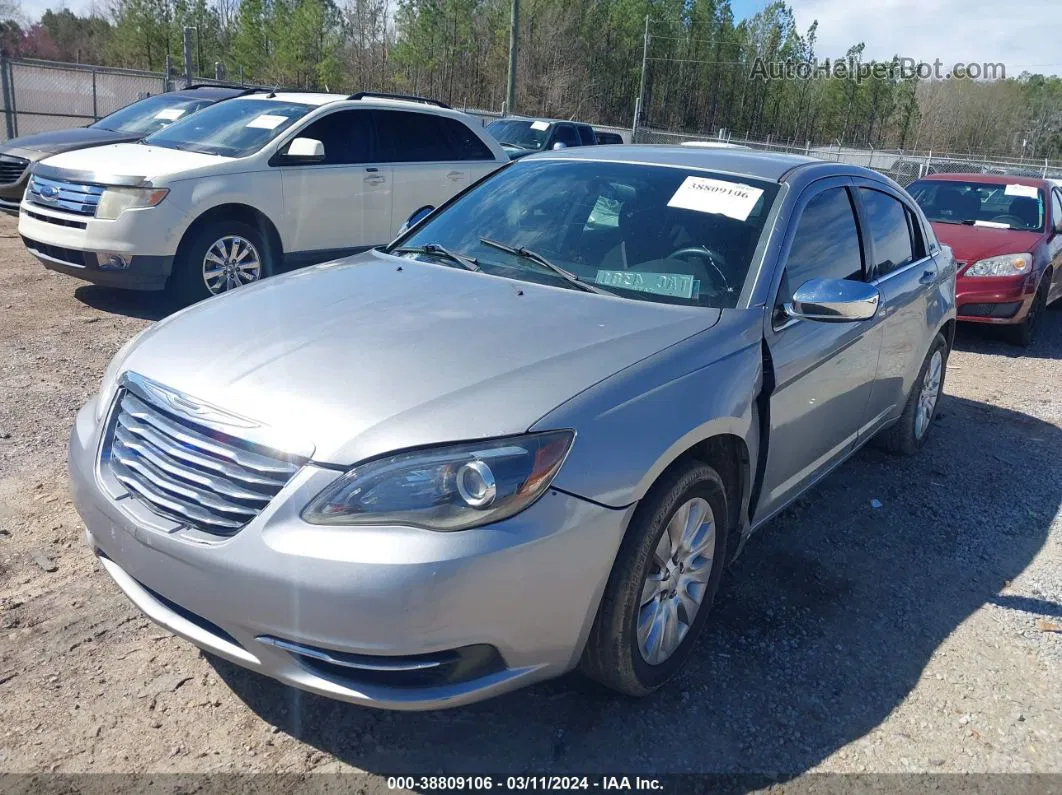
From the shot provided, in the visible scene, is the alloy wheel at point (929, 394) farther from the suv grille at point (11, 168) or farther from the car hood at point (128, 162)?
the suv grille at point (11, 168)

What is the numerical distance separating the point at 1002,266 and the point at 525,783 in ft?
25.0

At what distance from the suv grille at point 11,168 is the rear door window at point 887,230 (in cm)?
900

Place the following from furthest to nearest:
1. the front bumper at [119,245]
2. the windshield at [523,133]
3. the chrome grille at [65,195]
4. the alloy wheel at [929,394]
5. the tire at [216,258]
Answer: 1. the windshield at [523,133]
2. the tire at [216,258]
3. the chrome grille at [65,195]
4. the front bumper at [119,245]
5. the alloy wheel at [929,394]

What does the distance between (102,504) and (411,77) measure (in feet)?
174

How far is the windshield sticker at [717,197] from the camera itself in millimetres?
3453

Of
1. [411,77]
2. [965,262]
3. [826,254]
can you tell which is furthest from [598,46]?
[826,254]

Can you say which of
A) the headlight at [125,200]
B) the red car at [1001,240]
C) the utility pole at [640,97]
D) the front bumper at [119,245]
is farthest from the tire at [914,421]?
the utility pole at [640,97]

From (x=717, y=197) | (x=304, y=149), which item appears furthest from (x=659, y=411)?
(x=304, y=149)

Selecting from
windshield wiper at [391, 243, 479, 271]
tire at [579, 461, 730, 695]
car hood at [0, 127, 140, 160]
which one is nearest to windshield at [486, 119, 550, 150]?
car hood at [0, 127, 140, 160]

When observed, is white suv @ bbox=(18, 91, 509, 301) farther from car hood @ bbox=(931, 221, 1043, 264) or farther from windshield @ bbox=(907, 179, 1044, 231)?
windshield @ bbox=(907, 179, 1044, 231)

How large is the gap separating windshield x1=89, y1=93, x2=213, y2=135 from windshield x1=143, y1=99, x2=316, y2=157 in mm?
2214

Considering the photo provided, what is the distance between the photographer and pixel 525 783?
7.99ft

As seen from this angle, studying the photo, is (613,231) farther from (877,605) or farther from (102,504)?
(102,504)

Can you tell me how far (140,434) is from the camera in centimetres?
252
